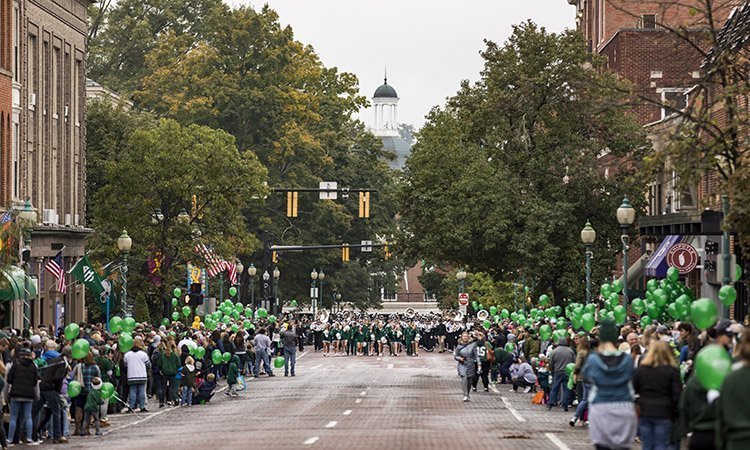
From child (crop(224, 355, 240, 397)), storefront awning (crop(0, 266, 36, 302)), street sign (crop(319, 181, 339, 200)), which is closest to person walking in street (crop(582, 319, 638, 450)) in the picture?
storefront awning (crop(0, 266, 36, 302))

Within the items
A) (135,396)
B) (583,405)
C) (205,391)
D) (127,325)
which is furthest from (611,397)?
(205,391)

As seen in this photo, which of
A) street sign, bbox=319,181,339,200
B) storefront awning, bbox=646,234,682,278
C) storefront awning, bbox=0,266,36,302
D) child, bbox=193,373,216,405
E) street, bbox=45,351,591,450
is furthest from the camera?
street sign, bbox=319,181,339,200

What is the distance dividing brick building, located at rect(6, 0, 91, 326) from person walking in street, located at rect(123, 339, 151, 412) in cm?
1663

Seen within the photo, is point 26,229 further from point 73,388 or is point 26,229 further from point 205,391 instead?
Result: point 73,388

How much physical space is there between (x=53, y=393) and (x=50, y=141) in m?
31.4

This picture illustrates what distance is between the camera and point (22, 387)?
1035 inches

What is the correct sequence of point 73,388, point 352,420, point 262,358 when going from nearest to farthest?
point 73,388 < point 352,420 < point 262,358

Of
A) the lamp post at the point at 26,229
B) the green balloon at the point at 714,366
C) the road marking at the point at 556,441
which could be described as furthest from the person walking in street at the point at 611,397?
the lamp post at the point at 26,229

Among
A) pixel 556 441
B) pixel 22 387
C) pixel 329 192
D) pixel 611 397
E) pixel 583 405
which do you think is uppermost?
pixel 329 192

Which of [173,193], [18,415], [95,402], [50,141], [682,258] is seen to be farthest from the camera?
[50,141]

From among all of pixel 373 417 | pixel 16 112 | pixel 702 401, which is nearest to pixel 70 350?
pixel 373 417

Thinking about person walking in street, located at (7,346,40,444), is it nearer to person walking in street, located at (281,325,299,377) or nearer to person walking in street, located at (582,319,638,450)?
person walking in street, located at (582,319,638,450)

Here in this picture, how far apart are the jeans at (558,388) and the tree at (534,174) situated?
828 inches

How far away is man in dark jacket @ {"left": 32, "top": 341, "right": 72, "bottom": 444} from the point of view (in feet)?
91.6
